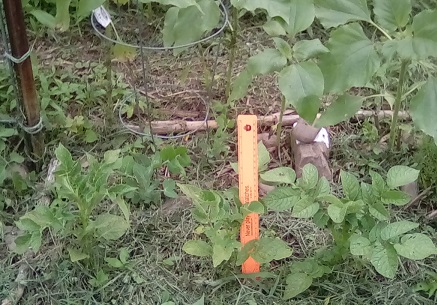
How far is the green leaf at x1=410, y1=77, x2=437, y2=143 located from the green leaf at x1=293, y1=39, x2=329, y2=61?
0.24m

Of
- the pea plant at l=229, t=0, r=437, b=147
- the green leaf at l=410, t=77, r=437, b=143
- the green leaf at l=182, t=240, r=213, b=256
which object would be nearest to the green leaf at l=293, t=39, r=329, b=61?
the pea plant at l=229, t=0, r=437, b=147

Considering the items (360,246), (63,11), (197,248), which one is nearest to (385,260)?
(360,246)

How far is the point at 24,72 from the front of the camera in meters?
1.64

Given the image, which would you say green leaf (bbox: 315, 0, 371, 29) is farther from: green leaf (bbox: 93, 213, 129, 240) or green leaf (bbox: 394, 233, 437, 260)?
green leaf (bbox: 93, 213, 129, 240)

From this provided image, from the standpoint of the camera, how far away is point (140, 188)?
1.63m

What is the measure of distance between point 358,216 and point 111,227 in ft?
1.68

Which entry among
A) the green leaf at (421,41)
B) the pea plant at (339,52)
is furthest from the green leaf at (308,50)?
the green leaf at (421,41)

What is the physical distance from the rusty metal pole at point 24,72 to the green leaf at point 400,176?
845 millimetres

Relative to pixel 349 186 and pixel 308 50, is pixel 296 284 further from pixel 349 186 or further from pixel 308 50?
pixel 308 50

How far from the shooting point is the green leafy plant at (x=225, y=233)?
1413 millimetres

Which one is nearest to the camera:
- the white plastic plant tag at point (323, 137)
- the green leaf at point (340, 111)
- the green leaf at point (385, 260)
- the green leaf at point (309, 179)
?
the green leaf at point (385, 260)

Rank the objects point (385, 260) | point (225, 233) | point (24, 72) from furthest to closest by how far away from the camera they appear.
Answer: point (24, 72)
point (225, 233)
point (385, 260)

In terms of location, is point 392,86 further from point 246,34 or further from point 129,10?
point 129,10

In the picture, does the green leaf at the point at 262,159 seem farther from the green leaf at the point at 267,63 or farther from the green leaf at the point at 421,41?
the green leaf at the point at 421,41
